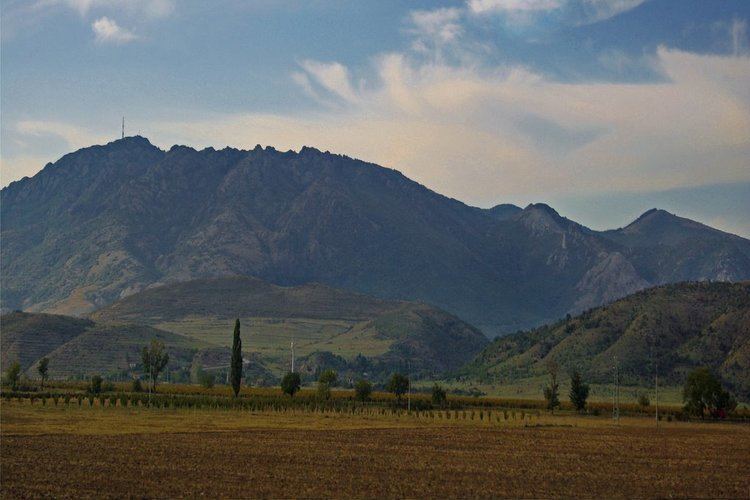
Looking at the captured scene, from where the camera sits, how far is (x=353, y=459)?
3105 inches

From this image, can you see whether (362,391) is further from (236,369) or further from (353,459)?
(353,459)

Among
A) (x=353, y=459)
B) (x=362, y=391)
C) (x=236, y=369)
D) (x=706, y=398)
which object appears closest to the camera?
(x=353, y=459)

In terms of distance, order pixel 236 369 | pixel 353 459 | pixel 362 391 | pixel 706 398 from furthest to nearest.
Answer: pixel 362 391
pixel 236 369
pixel 706 398
pixel 353 459

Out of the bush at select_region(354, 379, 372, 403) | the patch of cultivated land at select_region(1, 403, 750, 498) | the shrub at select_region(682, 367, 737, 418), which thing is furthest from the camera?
the bush at select_region(354, 379, 372, 403)

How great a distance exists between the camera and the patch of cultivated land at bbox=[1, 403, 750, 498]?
62.7 m

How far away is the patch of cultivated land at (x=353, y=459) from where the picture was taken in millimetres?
62656

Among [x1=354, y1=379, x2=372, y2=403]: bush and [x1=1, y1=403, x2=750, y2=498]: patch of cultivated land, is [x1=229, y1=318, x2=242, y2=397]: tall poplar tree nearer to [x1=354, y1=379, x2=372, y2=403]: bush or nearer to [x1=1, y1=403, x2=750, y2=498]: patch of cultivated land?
[x1=354, y1=379, x2=372, y2=403]: bush

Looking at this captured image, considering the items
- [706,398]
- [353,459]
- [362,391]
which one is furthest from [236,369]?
[353,459]

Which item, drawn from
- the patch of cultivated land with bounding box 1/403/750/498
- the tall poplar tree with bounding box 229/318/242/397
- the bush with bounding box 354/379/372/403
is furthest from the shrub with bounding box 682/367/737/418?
the tall poplar tree with bounding box 229/318/242/397

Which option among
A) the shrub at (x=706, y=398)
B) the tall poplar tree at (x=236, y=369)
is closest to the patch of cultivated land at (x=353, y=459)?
the shrub at (x=706, y=398)

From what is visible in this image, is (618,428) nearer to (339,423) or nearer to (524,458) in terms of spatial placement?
(339,423)

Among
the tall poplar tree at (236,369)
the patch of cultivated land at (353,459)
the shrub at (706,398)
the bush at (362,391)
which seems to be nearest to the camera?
the patch of cultivated land at (353,459)

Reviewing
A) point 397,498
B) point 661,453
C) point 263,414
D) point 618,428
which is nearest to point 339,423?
point 263,414

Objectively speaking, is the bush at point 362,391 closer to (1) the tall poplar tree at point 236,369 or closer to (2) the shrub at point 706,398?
(1) the tall poplar tree at point 236,369
